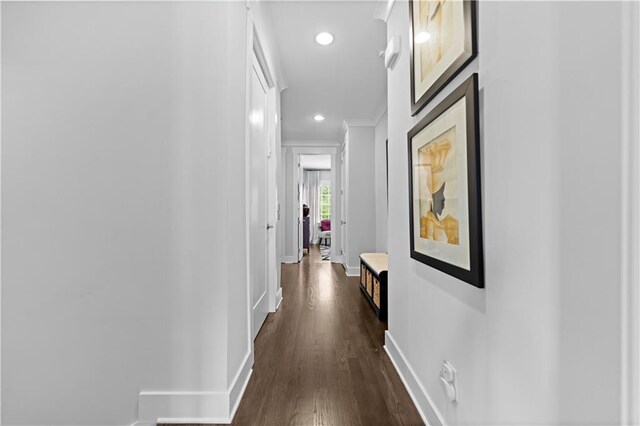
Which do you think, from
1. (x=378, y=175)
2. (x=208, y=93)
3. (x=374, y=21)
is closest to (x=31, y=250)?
(x=208, y=93)

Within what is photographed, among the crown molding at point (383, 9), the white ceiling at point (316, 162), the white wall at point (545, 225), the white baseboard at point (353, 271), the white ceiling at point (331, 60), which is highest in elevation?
the white ceiling at point (331, 60)

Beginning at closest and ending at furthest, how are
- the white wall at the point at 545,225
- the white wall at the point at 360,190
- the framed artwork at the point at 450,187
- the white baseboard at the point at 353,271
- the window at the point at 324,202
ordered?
the white wall at the point at 545,225, the framed artwork at the point at 450,187, the white baseboard at the point at 353,271, the white wall at the point at 360,190, the window at the point at 324,202

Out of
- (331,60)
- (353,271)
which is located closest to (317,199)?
(353,271)

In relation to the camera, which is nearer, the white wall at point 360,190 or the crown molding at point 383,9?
the crown molding at point 383,9

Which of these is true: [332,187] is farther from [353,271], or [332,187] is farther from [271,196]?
[271,196]

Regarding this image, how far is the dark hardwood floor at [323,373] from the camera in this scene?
1.58m

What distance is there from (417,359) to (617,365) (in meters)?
1.17

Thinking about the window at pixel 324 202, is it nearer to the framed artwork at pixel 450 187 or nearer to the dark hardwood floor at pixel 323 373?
the dark hardwood floor at pixel 323 373

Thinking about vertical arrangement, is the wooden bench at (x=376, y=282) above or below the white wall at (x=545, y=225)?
below

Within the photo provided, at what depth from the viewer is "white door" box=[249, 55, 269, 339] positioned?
102 inches

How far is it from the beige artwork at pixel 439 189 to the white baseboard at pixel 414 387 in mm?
718

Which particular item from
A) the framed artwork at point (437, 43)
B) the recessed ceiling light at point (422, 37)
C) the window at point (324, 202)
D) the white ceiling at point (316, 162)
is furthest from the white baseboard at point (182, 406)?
the window at point (324, 202)

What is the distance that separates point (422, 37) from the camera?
154 centimetres

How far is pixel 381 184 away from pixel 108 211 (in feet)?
13.3
